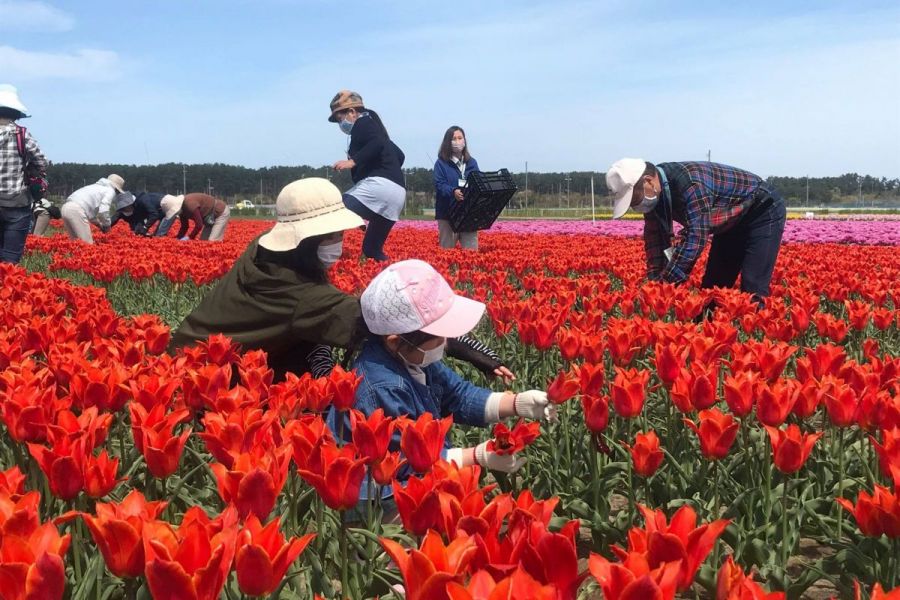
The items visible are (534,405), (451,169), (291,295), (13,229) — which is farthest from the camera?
(451,169)

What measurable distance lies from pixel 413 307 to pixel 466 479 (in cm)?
117

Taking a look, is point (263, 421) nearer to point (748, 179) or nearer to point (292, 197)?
point (292, 197)

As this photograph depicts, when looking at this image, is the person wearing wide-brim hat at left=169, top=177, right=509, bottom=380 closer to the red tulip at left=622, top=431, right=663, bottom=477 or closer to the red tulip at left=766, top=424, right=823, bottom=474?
the red tulip at left=622, top=431, right=663, bottom=477

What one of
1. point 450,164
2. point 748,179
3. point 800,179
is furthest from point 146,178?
point 748,179

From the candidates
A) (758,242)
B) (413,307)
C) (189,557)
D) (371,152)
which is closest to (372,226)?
(371,152)

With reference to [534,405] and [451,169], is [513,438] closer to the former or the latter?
[534,405]

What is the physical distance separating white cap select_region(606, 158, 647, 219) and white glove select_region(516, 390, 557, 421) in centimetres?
283

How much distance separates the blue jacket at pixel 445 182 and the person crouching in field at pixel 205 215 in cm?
704

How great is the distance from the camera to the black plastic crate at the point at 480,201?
1198 centimetres

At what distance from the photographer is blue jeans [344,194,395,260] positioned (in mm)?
9695

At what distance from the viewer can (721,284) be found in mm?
7035

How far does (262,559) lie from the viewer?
4.72 ft

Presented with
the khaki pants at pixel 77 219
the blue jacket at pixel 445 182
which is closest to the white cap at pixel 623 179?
the blue jacket at pixel 445 182

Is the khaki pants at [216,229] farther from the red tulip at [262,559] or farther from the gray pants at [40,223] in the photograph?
the red tulip at [262,559]
